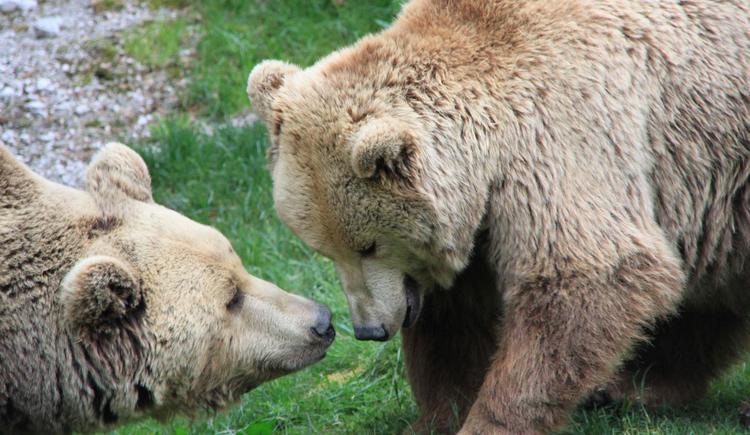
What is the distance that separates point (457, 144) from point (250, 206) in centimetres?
455

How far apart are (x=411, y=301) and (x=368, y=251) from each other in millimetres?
386

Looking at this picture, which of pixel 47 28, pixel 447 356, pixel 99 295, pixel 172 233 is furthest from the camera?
pixel 47 28

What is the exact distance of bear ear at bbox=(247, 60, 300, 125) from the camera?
6.36 metres

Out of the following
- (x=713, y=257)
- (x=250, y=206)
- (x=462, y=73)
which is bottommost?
(x=250, y=206)

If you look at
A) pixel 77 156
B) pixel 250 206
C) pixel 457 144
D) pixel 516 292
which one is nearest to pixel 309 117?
pixel 457 144

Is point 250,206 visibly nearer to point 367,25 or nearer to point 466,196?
point 367,25

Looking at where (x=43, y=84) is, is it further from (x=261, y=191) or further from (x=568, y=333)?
(x=568, y=333)

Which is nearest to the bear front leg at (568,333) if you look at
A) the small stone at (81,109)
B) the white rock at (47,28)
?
the small stone at (81,109)

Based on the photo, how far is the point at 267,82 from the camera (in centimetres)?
638

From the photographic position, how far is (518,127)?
18.9ft

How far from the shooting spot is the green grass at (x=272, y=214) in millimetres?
6969

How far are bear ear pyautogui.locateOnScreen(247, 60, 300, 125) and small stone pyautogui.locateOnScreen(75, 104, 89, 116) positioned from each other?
553cm

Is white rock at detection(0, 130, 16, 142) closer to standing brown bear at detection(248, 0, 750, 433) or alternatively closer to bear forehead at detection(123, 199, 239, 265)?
standing brown bear at detection(248, 0, 750, 433)

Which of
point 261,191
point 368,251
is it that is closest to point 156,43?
point 261,191
